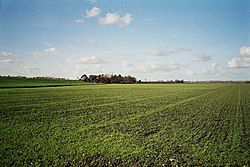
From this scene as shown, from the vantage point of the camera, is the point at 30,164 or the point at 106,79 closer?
the point at 30,164

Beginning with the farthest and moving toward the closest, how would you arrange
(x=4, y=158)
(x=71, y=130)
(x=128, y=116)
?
1. (x=128, y=116)
2. (x=71, y=130)
3. (x=4, y=158)

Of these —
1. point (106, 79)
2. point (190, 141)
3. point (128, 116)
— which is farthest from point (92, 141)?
point (106, 79)

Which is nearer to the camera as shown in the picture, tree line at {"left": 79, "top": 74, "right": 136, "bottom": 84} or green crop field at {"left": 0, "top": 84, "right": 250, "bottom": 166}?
green crop field at {"left": 0, "top": 84, "right": 250, "bottom": 166}

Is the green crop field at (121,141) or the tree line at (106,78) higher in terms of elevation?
the tree line at (106,78)

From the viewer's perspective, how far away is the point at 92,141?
1419 centimetres

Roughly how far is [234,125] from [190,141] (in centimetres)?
626

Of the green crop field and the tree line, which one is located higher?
the tree line

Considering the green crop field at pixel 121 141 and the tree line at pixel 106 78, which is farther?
the tree line at pixel 106 78

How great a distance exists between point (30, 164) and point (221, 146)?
333 inches

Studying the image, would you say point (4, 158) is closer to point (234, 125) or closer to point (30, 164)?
point (30, 164)

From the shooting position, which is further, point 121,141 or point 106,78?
point 106,78

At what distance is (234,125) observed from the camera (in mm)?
19125

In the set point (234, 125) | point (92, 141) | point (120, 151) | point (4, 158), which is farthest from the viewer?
point (234, 125)

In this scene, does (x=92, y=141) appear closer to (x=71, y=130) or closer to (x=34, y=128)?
(x=71, y=130)
